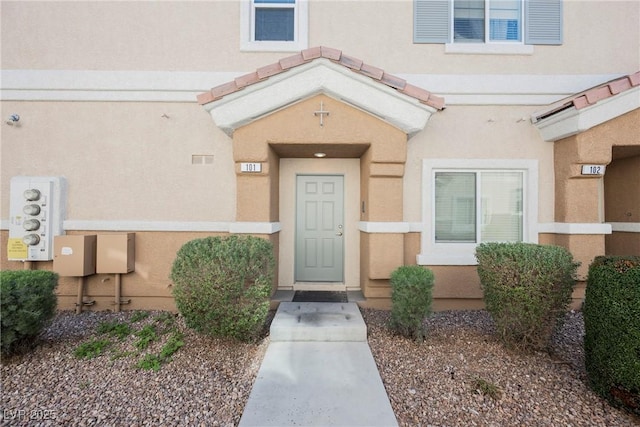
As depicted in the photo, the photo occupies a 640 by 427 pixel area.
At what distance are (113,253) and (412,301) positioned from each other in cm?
533

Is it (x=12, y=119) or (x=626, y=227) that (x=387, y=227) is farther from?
(x=12, y=119)

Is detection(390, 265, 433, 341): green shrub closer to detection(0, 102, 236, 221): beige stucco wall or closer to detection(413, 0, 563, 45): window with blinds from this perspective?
detection(0, 102, 236, 221): beige stucco wall

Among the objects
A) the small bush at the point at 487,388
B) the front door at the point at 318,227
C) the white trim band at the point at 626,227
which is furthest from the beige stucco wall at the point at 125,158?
the white trim band at the point at 626,227

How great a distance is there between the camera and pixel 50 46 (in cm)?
611

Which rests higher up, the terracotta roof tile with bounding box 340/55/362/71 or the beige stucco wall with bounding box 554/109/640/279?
A: the terracotta roof tile with bounding box 340/55/362/71

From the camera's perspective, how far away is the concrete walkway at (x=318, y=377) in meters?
2.98

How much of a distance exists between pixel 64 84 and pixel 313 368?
6.97 meters

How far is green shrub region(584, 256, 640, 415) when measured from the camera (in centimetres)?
296

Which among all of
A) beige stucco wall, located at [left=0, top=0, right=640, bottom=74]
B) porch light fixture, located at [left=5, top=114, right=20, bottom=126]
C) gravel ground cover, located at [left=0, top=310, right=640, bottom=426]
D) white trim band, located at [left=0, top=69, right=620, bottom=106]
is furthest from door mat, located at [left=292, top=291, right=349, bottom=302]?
porch light fixture, located at [left=5, top=114, right=20, bottom=126]

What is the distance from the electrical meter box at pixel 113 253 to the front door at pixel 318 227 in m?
3.25

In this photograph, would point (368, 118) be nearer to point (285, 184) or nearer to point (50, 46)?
point (285, 184)

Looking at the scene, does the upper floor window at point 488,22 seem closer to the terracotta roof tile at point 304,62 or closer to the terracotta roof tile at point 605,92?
the terracotta roof tile at point 605,92

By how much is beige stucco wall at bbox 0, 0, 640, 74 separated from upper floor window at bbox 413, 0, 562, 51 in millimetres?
171

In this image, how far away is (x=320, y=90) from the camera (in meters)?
5.31
